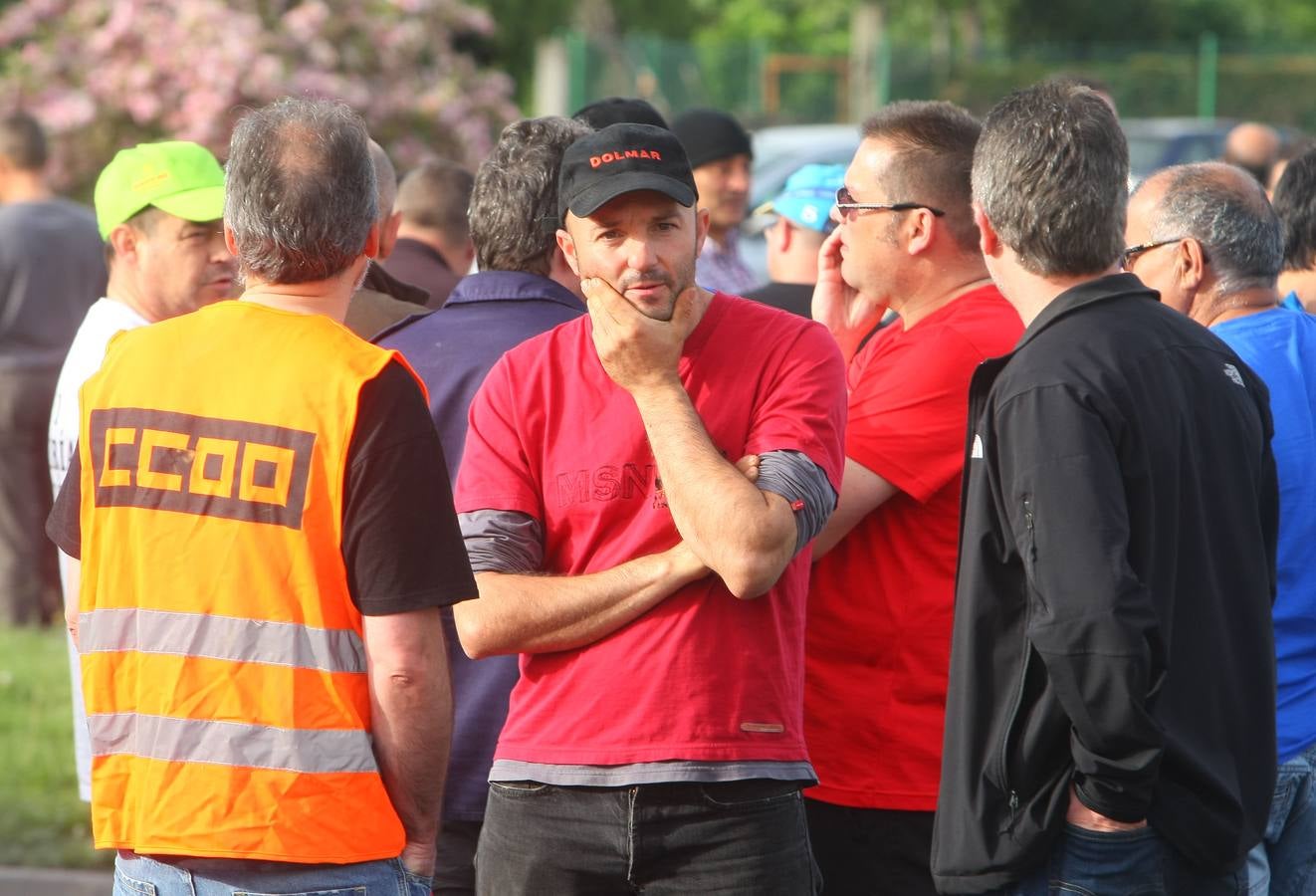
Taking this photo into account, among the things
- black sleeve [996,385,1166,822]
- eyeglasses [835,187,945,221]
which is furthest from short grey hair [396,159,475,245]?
black sleeve [996,385,1166,822]

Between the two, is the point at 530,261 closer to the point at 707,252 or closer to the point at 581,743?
the point at 581,743

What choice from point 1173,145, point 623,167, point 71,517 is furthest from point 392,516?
point 1173,145

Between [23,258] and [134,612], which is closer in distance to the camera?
[134,612]

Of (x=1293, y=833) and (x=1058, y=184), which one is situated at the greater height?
(x=1058, y=184)

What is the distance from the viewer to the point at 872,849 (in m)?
3.49

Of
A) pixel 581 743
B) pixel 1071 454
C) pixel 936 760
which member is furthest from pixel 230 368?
pixel 936 760

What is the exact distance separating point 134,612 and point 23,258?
6.38 meters

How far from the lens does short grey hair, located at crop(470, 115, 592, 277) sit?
3.73m

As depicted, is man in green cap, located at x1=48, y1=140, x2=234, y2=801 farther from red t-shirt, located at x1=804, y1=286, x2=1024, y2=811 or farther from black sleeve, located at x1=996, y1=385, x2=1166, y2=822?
black sleeve, located at x1=996, y1=385, x2=1166, y2=822

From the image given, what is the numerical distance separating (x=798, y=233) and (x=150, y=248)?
1.97 m

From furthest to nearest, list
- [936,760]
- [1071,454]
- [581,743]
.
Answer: [936,760] < [581,743] < [1071,454]

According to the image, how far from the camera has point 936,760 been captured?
11.3 ft

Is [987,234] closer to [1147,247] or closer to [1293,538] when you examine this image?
[1147,247]

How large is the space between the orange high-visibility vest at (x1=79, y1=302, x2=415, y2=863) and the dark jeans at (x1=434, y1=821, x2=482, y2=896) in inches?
30.5
